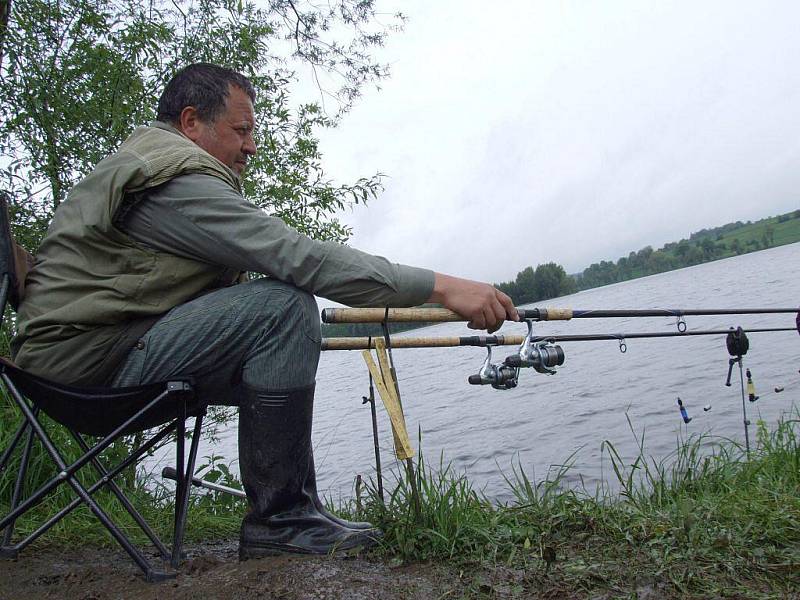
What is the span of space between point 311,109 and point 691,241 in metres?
71.4

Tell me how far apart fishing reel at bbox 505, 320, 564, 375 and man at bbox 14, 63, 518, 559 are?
2.97 feet

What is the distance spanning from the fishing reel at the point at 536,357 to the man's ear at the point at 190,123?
161cm

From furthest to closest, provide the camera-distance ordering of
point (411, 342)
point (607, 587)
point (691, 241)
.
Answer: point (691, 241) < point (411, 342) < point (607, 587)

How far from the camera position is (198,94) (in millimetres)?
2654

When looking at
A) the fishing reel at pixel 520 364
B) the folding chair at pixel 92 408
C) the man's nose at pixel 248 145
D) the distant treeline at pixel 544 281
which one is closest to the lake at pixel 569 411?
the fishing reel at pixel 520 364

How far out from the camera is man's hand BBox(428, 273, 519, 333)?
2.33 m

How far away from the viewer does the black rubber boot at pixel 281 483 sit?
2299mm

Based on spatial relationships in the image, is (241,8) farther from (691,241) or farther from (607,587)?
(691,241)

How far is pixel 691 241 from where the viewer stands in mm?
70875

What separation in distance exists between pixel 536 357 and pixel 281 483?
1.39 metres

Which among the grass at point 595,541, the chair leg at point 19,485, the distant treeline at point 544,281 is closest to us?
the grass at point 595,541

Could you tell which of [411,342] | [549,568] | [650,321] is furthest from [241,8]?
[650,321]

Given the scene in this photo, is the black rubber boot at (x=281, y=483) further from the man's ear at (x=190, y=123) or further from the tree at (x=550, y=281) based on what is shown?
the tree at (x=550, y=281)

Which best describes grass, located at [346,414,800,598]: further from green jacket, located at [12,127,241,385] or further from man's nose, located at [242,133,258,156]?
man's nose, located at [242,133,258,156]
